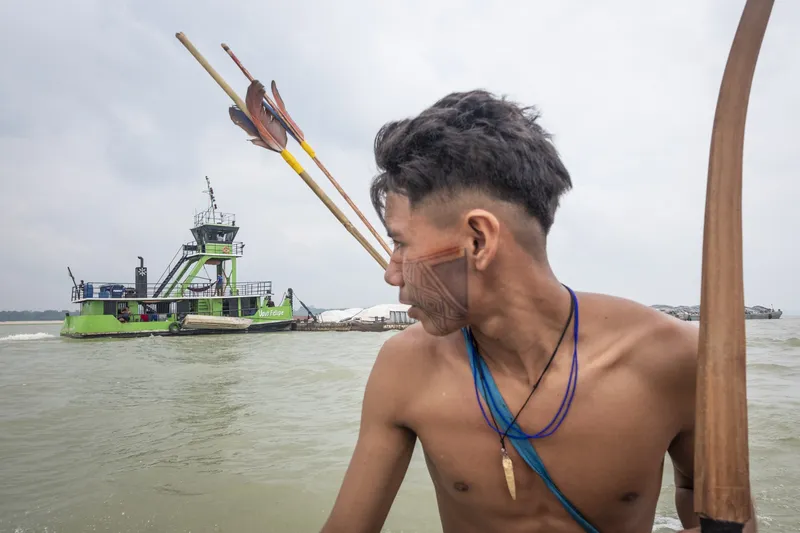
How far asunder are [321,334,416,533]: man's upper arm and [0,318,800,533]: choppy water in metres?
1.38

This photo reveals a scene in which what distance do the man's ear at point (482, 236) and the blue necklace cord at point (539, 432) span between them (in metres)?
0.37

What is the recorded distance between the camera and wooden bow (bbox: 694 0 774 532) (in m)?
0.88

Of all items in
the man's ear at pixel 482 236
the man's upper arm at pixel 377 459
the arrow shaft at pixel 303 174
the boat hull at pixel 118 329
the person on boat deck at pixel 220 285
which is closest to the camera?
the man's ear at pixel 482 236

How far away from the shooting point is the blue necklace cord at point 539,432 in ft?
4.27

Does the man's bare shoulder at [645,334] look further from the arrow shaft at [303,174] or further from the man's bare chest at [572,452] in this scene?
the arrow shaft at [303,174]

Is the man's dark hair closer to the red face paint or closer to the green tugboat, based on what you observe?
the red face paint

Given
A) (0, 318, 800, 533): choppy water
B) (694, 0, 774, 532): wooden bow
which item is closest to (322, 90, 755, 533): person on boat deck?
(694, 0, 774, 532): wooden bow

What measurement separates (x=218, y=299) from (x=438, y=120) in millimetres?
29810

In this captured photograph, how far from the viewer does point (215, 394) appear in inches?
300

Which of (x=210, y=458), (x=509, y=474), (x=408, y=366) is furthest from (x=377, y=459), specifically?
(x=210, y=458)

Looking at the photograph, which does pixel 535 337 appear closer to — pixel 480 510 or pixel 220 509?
pixel 480 510

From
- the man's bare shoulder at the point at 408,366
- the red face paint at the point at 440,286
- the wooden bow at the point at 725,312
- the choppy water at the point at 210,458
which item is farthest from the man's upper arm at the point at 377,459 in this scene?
the choppy water at the point at 210,458

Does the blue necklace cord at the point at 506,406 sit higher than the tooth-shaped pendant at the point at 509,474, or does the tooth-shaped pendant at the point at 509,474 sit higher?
the blue necklace cord at the point at 506,406

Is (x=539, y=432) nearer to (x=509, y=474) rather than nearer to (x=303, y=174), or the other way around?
(x=509, y=474)
